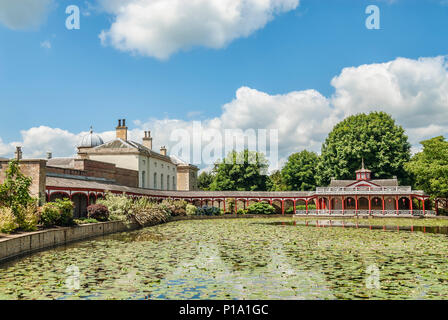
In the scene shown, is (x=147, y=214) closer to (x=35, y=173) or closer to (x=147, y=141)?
(x=35, y=173)

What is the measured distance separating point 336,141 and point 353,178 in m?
4.92

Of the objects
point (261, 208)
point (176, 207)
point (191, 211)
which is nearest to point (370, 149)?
point (261, 208)

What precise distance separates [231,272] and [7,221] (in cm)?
922

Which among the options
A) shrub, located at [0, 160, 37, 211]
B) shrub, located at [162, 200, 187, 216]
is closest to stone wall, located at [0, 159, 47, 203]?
shrub, located at [0, 160, 37, 211]

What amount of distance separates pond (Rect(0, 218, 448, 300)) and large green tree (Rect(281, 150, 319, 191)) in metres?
39.6

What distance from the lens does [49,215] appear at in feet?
58.4

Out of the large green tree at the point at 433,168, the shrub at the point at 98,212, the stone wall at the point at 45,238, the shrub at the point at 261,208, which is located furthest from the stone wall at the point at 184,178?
the stone wall at the point at 45,238

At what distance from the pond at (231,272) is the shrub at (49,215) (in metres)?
2.27

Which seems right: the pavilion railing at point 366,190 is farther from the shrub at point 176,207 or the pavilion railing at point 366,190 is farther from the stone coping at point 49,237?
the stone coping at point 49,237

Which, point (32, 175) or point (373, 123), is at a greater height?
point (373, 123)
